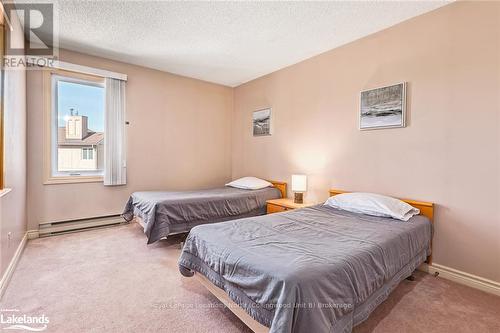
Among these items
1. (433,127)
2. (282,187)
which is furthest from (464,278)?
(282,187)

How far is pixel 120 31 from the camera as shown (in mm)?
2943

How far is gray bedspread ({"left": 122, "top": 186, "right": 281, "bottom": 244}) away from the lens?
9.61 ft

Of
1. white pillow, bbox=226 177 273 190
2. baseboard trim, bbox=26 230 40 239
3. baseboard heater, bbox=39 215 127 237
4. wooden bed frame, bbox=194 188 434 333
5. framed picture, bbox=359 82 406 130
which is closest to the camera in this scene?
wooden bed frame, bbox=194 188 434 333

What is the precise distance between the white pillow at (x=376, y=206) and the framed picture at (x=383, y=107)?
843mm

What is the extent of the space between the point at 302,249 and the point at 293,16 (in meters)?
2.34

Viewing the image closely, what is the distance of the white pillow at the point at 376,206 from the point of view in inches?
91.2

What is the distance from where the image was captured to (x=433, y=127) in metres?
2.44

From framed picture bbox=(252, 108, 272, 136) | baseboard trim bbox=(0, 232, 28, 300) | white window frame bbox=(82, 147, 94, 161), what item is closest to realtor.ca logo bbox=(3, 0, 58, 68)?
white window frame bbox=(82, 147, 94, 161)

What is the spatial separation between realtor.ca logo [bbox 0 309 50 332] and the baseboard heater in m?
1.90

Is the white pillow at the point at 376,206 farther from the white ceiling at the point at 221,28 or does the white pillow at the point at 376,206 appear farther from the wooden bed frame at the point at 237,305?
the white ceiling at the point at 221,28

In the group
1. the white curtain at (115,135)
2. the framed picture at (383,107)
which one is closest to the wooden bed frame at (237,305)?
the framed picture at (383,107)

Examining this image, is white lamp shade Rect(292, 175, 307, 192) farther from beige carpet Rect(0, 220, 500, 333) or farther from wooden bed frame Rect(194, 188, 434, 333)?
beige carpet Rect(0, 220, 500, 333)

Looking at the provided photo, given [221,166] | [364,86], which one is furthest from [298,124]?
[221,166]

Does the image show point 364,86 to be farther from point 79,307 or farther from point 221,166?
point 79,307
